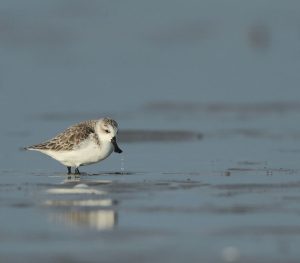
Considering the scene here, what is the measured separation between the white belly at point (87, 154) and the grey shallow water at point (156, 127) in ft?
0.71

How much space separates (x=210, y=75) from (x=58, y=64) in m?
3.84

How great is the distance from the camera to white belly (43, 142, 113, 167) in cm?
1510

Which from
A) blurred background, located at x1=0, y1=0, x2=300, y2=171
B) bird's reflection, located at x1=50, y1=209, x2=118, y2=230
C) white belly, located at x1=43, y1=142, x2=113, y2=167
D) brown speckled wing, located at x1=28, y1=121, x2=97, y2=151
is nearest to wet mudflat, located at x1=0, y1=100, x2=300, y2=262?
bird's reflection, located at x1=50, y1=209, x2=118, y2=230

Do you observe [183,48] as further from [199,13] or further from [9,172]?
[9,172]

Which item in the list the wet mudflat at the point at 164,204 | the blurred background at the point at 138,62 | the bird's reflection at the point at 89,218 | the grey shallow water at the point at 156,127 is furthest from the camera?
the blurred background at the point at 138,62

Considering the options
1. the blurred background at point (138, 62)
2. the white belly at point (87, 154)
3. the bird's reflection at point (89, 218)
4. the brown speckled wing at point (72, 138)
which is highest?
the blurred background at point (138, 62)

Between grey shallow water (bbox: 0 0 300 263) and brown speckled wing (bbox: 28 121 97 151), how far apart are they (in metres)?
0.37

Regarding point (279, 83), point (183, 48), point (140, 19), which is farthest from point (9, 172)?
point (140, 19)

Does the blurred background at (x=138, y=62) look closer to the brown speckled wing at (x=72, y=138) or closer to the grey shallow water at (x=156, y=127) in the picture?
the grey shallow water at (x=156, y=127)

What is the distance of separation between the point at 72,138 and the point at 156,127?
4.19 m

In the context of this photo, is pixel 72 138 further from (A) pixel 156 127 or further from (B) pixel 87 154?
(A) pixel 156 127

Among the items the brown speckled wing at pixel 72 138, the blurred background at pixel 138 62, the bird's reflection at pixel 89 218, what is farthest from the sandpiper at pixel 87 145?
the bird's reflection at pixel 89 218

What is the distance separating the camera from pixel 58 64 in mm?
27219

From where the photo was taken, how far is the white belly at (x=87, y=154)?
15102 mm
